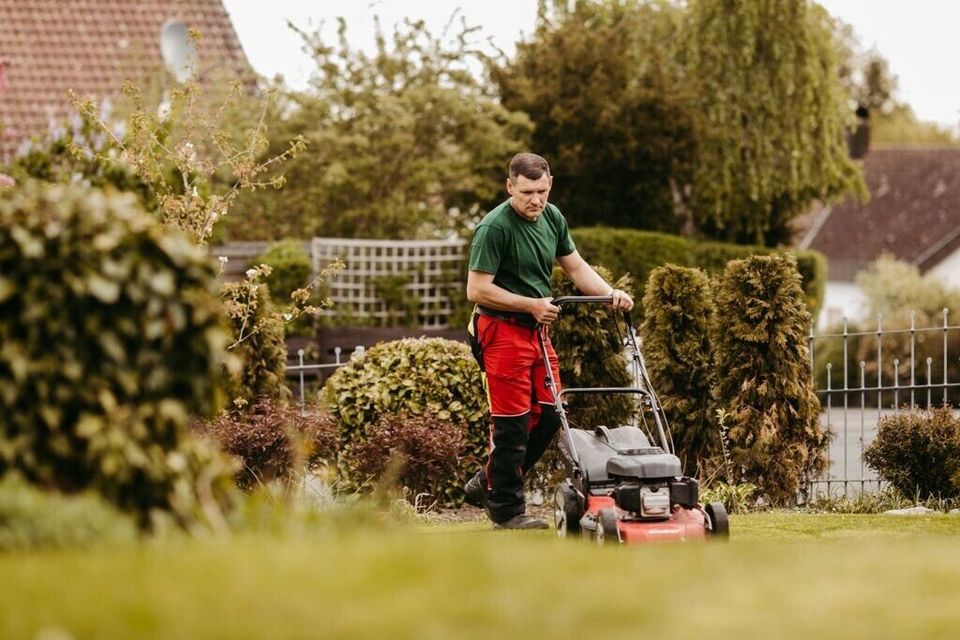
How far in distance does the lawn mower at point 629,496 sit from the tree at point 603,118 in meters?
17.7

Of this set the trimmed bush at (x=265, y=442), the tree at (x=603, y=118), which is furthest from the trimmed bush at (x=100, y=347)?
the tree at (x=603, y=118)

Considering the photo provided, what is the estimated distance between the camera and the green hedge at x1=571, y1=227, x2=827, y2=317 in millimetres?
23047

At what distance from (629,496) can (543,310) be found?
131cm

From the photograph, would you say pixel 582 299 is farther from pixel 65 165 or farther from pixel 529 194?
pixel 65 165

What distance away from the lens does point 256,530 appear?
4.38 metres

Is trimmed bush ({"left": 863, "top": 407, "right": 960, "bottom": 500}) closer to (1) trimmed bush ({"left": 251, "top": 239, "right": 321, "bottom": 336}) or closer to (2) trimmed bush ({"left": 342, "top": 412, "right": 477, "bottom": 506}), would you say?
(2) trimmed bush ({"left": 342, "top": 412, "right": 477, "bottom": 506})

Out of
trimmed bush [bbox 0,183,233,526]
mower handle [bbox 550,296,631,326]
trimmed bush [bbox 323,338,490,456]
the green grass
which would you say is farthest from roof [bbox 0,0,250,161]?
the green grass

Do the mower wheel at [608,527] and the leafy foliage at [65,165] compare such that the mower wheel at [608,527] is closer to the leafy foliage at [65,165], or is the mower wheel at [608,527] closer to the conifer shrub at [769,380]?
the conifer shrub at [769,380]

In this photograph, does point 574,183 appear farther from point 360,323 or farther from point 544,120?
point 360,323

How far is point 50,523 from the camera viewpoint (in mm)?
3820

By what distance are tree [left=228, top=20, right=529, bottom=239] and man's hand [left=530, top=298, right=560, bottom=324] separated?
15413mm

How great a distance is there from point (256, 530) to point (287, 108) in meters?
20.7

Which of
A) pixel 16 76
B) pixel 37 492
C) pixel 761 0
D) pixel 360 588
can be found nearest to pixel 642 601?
pixel 360 588

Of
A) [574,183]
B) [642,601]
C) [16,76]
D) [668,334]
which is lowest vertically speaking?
[642,601]
